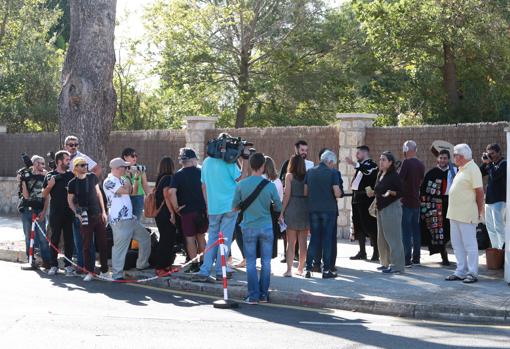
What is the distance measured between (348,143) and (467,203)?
231 inches

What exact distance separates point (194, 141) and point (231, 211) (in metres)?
9.09

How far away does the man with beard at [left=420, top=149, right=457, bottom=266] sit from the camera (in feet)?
45.6

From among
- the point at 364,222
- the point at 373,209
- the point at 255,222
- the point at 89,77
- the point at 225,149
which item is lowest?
the point at 364,222

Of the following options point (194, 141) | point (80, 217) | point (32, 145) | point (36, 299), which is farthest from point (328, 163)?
point (32, 145)

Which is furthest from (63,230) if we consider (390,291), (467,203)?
(467,203)

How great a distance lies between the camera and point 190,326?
9758 mm

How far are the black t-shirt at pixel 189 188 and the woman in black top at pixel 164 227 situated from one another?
1.36 ft

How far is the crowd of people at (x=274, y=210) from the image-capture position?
12.4 meters

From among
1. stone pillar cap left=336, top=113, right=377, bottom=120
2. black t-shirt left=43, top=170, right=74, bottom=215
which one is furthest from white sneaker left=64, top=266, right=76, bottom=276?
stone pillar cap left=336, top=113, right=377, bottom=120

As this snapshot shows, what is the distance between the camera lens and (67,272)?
13.9m

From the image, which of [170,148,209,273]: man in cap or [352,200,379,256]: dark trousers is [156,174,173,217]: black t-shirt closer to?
[170,148,209,273]: man in cap

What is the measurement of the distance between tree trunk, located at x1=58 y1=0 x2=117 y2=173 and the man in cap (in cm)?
371

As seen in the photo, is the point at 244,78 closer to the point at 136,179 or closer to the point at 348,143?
the point at 348,143

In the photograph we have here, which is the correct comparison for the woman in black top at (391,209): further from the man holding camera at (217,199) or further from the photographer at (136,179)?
the photographer at (136,179)
